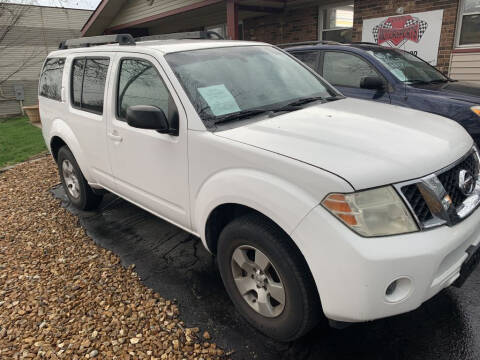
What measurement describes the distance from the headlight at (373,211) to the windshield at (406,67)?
3634 millimetres

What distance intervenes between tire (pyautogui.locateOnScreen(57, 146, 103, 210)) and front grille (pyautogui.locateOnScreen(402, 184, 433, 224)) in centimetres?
364

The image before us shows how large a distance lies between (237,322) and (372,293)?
1159 mm

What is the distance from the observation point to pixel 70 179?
186 inches

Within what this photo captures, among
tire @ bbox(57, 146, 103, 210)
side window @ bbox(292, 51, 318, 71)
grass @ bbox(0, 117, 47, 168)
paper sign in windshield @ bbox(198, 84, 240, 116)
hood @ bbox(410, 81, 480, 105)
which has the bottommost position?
grass @ bbox(0, 117, 47, 168)

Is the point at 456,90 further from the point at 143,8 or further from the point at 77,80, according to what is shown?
the point at 143,8

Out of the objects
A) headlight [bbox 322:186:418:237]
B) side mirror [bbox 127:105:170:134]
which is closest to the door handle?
side mirror [bbox 127:105:170:134]

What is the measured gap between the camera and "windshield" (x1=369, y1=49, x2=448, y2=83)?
5086 millimetres

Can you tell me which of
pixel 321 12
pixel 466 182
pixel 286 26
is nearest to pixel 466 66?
pixel 321 12

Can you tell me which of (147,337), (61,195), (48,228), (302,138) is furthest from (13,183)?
(302,138)

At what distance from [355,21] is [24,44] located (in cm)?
1711

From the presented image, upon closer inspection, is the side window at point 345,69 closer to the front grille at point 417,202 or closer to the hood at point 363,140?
the hood at point 363,140

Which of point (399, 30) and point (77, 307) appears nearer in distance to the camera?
point (77, 307)

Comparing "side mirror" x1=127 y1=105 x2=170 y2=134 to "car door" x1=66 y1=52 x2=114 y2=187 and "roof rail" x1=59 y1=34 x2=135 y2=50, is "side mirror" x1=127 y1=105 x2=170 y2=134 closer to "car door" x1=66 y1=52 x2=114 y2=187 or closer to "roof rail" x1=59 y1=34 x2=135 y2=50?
"car door" x1=66 y1=52 x2=114 y2=187

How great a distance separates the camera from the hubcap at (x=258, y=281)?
2.29 m
